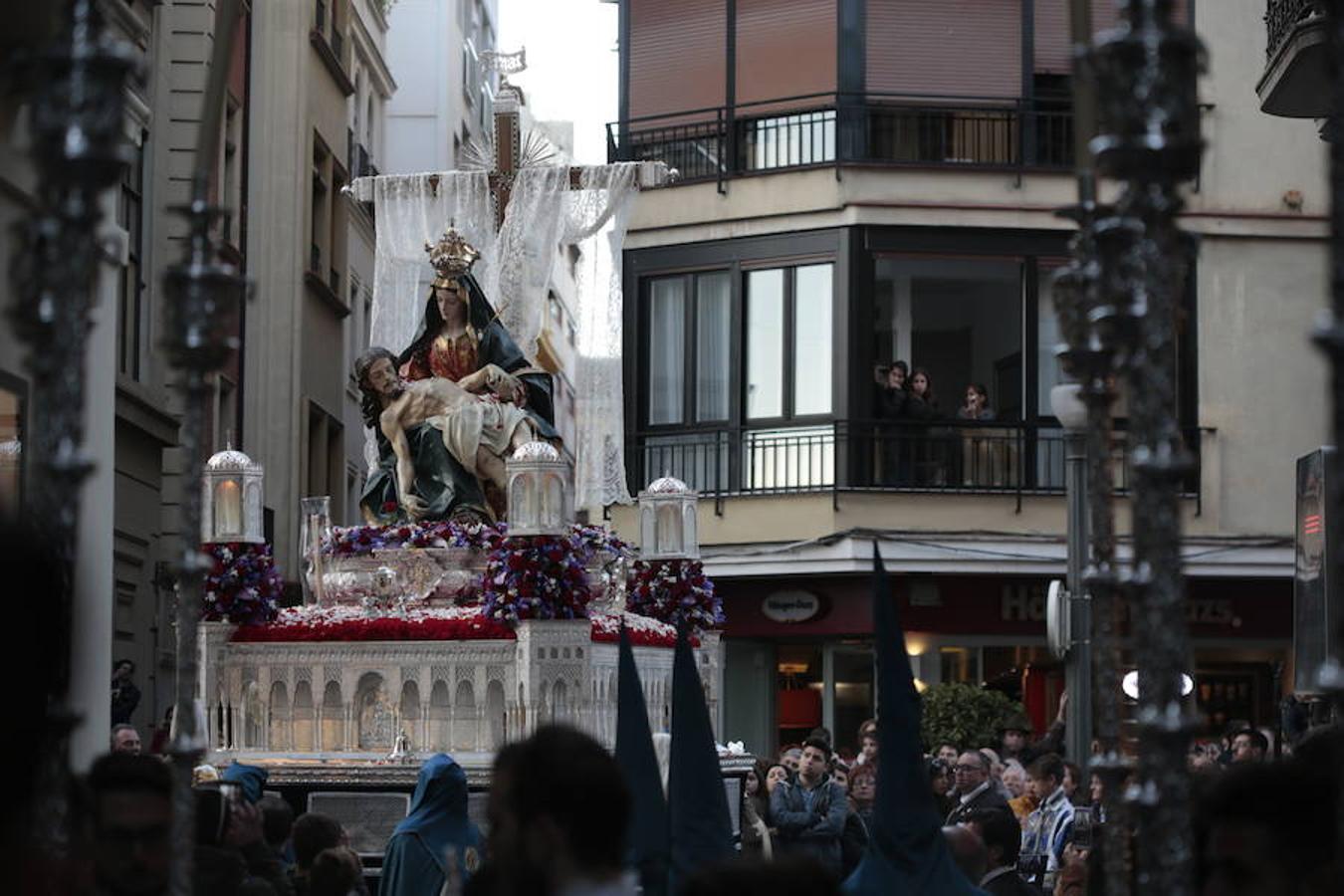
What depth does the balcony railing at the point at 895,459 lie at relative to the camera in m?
30.8

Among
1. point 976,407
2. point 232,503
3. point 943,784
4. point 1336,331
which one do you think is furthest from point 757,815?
point 976,407

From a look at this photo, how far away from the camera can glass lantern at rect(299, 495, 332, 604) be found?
21672 millimetres

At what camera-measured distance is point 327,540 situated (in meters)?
21.6

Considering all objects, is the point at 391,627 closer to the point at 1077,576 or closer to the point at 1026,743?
the point at 1026,743

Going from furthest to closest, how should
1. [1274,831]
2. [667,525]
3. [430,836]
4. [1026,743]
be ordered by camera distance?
[667,525] → [1026,743] → [430,836] → [1274,831]

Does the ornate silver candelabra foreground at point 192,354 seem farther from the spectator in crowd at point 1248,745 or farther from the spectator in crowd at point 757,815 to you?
the spectator in crowd at point 1248,745

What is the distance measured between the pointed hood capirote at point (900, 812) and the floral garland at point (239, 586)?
12.1 metres

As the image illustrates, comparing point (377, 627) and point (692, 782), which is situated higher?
point (377, 627)

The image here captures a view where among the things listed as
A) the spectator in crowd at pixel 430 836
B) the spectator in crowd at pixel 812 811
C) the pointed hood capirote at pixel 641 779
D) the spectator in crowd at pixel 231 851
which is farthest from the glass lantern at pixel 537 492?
the spectator in crowd at pixel 231 851

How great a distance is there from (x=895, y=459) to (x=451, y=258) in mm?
9361

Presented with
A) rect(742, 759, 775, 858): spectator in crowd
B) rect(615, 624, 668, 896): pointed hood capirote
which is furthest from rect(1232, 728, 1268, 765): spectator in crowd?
rect(615, 624, 668, 896): pointed hood capirote

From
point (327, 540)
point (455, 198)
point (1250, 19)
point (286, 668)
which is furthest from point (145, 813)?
point (1250, 19)

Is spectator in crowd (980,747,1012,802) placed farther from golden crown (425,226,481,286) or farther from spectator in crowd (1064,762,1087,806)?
golden crown (425,226,481,286)

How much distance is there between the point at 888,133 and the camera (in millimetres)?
31484
